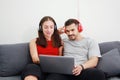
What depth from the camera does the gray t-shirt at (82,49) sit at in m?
2.32

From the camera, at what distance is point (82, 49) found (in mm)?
2365

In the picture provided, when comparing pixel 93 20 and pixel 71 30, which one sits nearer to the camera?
pixel 71 30

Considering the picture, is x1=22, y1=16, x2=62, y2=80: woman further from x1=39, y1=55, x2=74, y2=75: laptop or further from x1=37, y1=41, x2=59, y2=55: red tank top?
x1=39, y1=55, x2=74, y2=75: laptop

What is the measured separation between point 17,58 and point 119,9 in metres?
1.58

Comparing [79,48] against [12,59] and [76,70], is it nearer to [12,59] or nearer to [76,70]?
[76,70]

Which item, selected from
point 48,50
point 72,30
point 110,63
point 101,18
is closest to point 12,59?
point 48,50

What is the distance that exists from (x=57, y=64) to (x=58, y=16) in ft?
3.09

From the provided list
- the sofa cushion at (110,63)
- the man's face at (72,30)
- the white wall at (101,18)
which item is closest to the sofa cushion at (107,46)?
the sofa cushion at (110,63)

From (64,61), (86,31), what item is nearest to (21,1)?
(86,31)

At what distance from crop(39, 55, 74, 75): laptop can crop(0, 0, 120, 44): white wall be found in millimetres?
751

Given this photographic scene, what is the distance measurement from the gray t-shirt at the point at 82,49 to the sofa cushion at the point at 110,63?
0.30 feet

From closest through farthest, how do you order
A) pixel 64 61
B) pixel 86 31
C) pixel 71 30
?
pixel 64 61, pixel 71 30, pixel 86 31

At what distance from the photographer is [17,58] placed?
2359 millimetres

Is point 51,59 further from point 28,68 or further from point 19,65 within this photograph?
point 19,65
